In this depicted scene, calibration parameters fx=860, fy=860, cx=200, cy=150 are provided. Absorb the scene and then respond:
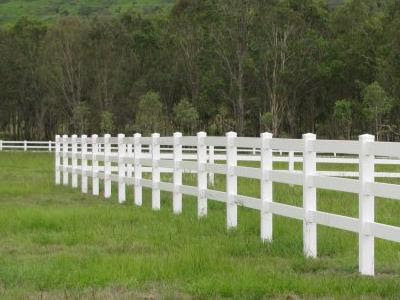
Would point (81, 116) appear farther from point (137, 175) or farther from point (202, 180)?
point (202, 180)

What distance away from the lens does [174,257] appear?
891 centimetres

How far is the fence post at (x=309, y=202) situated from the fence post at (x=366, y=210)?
1.10 meters

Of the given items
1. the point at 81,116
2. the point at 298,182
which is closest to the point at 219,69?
the point at 81,116

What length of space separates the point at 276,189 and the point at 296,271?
11149 millimetres

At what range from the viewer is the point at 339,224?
Answer: 28.1ft

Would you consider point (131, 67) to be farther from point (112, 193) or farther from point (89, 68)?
point (112, 193)

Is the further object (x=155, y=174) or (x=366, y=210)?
(x=155, y=174)

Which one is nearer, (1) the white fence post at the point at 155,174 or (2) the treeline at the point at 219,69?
(1) the white fence post at the point at 155,174

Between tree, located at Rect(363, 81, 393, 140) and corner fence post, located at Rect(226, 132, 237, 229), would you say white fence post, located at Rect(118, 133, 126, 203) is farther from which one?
tree, located at Rect(363, 81, 393, 140)

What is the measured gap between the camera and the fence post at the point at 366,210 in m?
8.08

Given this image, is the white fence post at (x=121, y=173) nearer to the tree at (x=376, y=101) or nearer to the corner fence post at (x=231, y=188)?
Answer: the corner fence post at (x=231, y=188)

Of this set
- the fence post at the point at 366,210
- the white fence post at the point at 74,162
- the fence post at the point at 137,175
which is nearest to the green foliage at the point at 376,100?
the white fence post at the point at 74,162

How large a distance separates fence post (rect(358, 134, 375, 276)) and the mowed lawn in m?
0.17

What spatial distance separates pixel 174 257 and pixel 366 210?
207 centimetres
